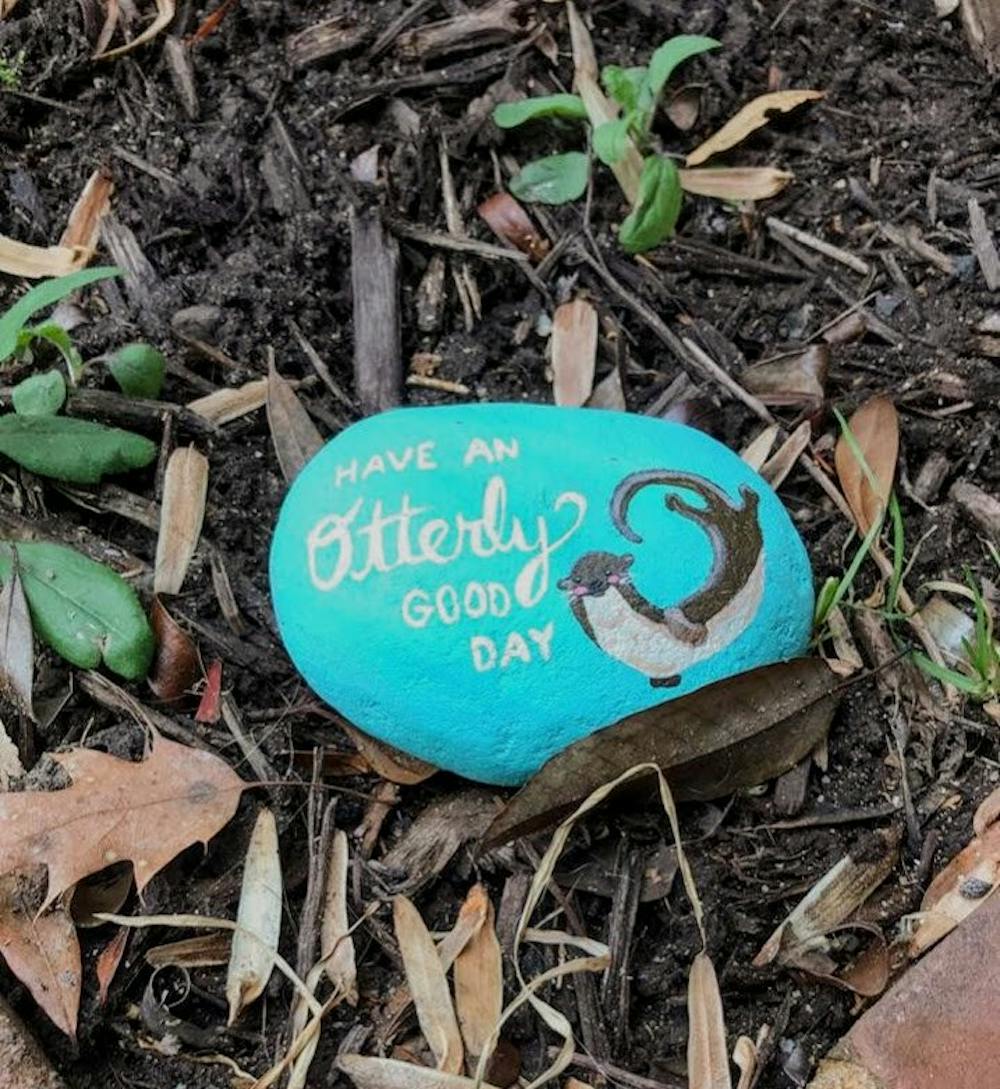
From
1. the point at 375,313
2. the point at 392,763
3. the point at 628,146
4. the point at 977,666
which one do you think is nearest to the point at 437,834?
the point at 392,763

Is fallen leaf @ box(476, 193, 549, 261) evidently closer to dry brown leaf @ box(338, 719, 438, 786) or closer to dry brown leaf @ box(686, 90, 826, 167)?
dry brown leaf @ box(686, 90, 826, 167)

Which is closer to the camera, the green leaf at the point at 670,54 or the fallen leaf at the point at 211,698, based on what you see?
the fallen leaf at the point at 211,698

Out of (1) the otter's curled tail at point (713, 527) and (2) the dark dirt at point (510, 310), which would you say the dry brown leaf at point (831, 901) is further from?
(1) the otter's curled tail at point (713, 527)

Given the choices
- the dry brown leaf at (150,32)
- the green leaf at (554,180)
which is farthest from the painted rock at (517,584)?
the dry brown leaf at (150,32)

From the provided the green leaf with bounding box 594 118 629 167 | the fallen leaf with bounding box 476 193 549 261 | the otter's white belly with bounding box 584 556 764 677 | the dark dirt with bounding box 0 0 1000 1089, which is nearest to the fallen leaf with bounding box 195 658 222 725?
the dark dirt with bounding box 0 0 1000 1089

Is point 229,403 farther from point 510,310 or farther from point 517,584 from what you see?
point 517,584
